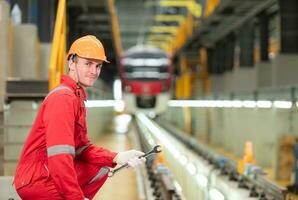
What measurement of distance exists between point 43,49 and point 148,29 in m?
24.4

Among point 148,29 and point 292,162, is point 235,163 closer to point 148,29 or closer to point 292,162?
point 292,162

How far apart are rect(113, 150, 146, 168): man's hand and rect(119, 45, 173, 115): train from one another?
16.2 meters

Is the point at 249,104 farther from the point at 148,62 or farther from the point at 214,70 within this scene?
the point at 214,70

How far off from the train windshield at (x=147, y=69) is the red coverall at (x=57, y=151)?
16.5 metres

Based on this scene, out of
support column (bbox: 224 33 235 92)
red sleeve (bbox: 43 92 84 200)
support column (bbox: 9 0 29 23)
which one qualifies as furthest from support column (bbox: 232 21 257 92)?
red sleeve (bbox: 43 92 84 200)

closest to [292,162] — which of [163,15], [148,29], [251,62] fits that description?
[251,62]

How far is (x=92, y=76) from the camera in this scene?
3.18 meters

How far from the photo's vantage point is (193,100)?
2284 cm

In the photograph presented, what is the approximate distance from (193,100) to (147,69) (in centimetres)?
345

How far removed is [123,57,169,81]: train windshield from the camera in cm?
2002

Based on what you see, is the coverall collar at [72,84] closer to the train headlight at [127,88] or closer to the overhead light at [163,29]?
the train headlight at [127,88]

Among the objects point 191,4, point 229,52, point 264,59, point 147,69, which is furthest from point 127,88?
point 229,52

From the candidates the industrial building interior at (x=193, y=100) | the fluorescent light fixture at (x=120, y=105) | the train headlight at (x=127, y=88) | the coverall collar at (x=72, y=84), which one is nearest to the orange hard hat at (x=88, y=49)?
the coverall collar at (x=72, y=84)

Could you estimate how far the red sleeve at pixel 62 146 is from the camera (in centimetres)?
284
